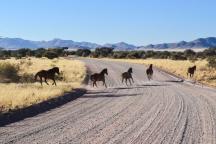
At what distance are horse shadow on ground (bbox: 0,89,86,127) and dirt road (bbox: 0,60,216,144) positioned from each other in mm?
499

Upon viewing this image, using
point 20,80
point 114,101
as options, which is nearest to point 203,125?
point 114,101

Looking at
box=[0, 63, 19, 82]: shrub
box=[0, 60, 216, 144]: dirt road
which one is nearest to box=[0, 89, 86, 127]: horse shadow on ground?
box=[0, 60, 216, 144]: dirt road

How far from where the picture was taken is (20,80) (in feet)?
145

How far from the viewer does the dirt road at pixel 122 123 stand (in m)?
13.9

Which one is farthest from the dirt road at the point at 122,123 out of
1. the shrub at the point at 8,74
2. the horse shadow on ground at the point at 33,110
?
the shrub at the point at 8,74

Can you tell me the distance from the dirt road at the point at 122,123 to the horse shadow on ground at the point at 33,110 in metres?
0.50

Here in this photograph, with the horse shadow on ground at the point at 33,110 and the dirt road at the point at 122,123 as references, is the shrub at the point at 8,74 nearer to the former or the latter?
the horse shadow on ground at the point at 33,110

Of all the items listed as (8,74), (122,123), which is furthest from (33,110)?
(8,74)

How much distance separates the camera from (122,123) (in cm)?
1706

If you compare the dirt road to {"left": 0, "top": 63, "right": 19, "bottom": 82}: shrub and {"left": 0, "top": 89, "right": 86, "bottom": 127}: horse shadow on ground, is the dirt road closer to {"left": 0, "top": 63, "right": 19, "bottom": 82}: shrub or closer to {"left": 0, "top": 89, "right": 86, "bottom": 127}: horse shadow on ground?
{"left": 0, "top": 89, "right": 86, "bottom": 127}: horse shadow on ground

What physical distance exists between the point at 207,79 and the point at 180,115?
89.6ft

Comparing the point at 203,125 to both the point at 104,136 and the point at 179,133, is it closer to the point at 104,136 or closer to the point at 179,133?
the point at 179,133

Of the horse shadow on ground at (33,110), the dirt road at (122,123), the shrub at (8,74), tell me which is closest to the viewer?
the dirt road at (122,123)

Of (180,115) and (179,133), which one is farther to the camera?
(180,115)
